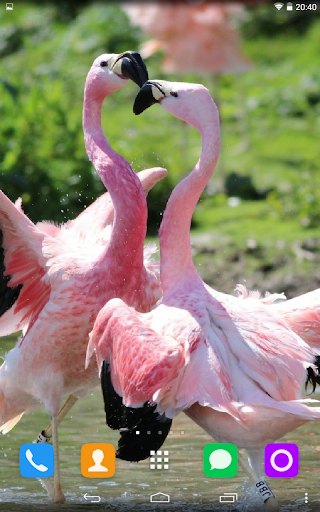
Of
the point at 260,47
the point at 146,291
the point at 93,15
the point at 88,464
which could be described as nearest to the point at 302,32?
the point at 260,47

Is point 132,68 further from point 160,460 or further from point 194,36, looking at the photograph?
point 194,36

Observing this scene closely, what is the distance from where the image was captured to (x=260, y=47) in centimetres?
1412

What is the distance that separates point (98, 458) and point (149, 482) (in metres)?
0.52

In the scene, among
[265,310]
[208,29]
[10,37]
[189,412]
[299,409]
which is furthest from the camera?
[10,37]

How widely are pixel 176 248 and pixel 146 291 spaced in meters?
0.46

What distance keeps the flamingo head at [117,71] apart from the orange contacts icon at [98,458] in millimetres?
1589

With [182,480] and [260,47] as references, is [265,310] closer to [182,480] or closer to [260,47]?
[182,480]

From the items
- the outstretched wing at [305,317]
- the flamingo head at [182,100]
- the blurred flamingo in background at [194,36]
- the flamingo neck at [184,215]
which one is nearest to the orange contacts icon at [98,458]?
the flamingo neck at [184,215]

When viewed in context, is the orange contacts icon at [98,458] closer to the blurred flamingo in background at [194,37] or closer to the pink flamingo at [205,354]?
the pink flamingo at [205,354]

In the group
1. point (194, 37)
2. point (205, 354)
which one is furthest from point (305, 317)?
point (194, 37)

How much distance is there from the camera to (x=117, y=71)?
16.1ft

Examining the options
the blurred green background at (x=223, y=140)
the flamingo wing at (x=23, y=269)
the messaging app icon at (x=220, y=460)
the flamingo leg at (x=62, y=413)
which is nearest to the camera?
the messaging app icon at (x=220, y=460)

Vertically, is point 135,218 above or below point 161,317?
above

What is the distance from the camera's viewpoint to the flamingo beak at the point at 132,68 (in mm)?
4777
